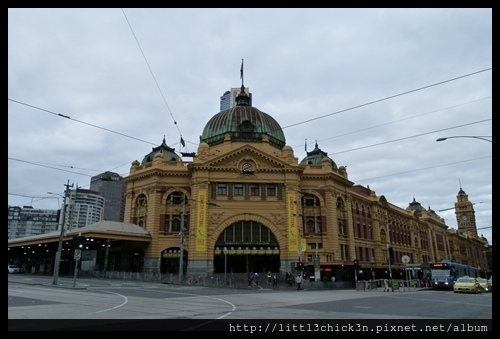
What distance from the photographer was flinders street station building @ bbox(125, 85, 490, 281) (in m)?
Answer: 52.6

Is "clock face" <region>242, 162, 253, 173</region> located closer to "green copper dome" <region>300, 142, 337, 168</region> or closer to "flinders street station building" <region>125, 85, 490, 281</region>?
"flinders street station building" <region>125, 85, 490, 281</region>

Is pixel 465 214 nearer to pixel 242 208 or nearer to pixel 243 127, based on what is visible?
pixel 243 127

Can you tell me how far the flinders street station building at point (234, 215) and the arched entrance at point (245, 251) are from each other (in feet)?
0.45

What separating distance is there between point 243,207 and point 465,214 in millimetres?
143894

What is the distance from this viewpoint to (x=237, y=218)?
176 ft

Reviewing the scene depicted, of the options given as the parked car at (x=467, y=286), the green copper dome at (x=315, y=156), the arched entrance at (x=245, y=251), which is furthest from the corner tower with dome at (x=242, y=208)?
the parked car at (x=467, y=286)

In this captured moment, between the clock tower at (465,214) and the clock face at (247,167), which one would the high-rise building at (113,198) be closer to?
the clock face at (247,167)

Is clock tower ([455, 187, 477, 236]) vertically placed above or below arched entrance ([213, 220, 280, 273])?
above

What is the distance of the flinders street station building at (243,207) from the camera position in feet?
173

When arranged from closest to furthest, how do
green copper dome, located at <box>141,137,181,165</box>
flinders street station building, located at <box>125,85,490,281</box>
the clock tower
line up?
flinders street station building, located at <box>125,85,490,281</box>, green copper dome, located at <box>141,137,181,165</box>, the clock tower

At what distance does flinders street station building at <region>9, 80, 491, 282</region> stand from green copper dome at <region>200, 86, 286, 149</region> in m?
0.17

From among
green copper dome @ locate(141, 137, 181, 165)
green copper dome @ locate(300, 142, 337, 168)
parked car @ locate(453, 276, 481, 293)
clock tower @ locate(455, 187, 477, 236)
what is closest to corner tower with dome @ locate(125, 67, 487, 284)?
green copper dome @ locate(141, 137, 181, 165)
